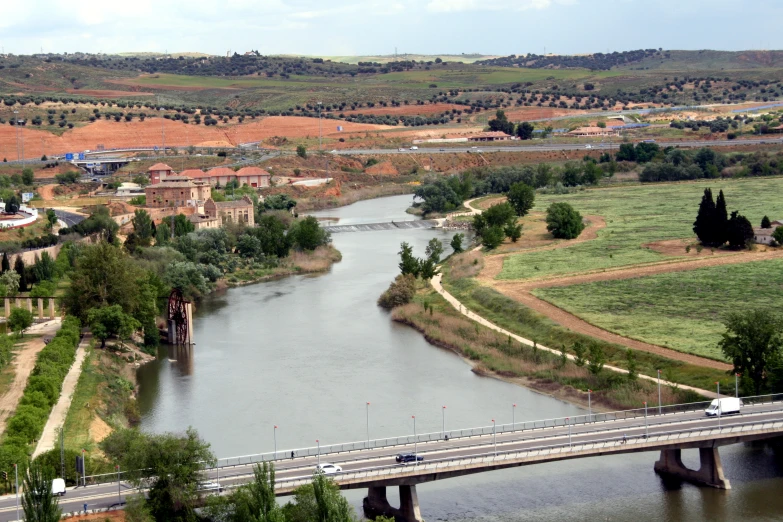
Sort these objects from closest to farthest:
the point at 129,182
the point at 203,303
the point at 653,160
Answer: the point at 203,303, the point at 129,182, the point at 653,160

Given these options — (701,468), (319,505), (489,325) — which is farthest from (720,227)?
(319,505)

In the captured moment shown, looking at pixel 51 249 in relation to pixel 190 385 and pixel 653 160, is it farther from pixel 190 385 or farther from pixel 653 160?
pixel 653 160

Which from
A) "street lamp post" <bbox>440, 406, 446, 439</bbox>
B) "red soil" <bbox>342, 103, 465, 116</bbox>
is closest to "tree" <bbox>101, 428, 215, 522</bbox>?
"street lamp post" <bbox>440, 406, 446, 439</bbox>

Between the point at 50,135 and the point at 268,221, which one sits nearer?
the point at 268,221

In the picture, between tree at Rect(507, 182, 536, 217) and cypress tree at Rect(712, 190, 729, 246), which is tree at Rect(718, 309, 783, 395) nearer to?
cypress tree at Rect(712, 190, 729, 246)

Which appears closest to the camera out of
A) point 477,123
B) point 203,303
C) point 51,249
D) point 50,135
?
point 203,303

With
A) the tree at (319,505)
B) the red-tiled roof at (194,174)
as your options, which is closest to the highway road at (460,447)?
the tree at (319,505)

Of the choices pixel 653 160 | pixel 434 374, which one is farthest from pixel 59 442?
pixel 653 160
